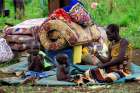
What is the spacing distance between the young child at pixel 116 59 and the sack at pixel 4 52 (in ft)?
7.99

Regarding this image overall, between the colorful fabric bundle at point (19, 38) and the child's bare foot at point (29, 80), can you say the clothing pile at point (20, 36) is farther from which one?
the child's bare foot at point (29, 80)

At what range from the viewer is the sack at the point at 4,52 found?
10.5 meters

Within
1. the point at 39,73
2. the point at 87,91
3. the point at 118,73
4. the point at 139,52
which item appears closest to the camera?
the point at 87,91

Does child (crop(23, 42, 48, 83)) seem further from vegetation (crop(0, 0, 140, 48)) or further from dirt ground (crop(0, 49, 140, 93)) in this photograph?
vegetation (crop(0, 0, 140, 48))

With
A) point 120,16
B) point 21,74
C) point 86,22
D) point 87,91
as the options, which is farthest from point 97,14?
point 87,91

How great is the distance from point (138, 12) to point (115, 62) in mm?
8763

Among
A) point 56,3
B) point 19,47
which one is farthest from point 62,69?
point 56,3

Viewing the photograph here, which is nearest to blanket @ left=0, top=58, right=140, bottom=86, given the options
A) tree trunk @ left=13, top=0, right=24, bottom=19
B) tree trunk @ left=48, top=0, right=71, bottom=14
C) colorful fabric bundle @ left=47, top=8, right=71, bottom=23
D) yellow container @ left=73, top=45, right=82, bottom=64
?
yellow container @ left=73, top=45, right=82, bottom=64

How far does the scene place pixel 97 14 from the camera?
16.9 metres

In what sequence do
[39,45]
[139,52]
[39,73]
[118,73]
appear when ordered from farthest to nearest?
[139,52] → [39,45] → [39,73] → [118,73]

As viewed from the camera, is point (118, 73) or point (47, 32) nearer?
point (118, 73)

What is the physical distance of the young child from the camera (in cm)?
840

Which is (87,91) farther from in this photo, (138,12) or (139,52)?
(138,12)

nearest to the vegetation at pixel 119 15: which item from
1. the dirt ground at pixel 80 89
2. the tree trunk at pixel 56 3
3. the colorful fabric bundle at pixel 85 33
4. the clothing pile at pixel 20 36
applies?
the tree trunk at pixel 56 3
